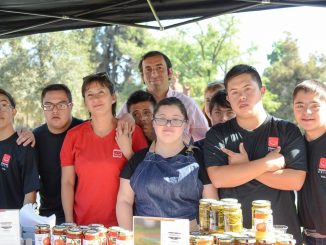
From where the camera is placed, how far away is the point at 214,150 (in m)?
2.68

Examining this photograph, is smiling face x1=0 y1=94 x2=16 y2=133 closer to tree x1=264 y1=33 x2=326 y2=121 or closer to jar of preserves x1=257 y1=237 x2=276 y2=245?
jar of preserves x1=257 y1=237 x2=276 y2=245

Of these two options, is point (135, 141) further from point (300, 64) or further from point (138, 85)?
point (300, 64)

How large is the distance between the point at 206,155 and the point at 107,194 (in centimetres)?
74

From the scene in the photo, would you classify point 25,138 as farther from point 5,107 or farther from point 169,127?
point 169,127

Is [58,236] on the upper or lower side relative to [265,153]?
lower

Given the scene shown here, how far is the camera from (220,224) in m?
2.15

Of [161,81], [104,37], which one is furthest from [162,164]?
[104,37]

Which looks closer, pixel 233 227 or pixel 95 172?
pixel 233 227

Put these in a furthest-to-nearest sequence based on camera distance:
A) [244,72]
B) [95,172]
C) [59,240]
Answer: [95,172]
[244,72]
[59,240]

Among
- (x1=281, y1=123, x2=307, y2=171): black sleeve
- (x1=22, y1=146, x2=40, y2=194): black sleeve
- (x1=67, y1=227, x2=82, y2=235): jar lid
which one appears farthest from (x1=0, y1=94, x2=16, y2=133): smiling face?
(x1=281, y1=123, x2=307, y2=171): black sleeve

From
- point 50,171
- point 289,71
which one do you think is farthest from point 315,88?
point 289,71

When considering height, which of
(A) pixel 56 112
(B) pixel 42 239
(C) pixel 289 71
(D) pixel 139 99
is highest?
(C) pixel 289 71

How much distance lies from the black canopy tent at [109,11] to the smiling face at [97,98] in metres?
0.89

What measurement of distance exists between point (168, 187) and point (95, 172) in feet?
1.94
